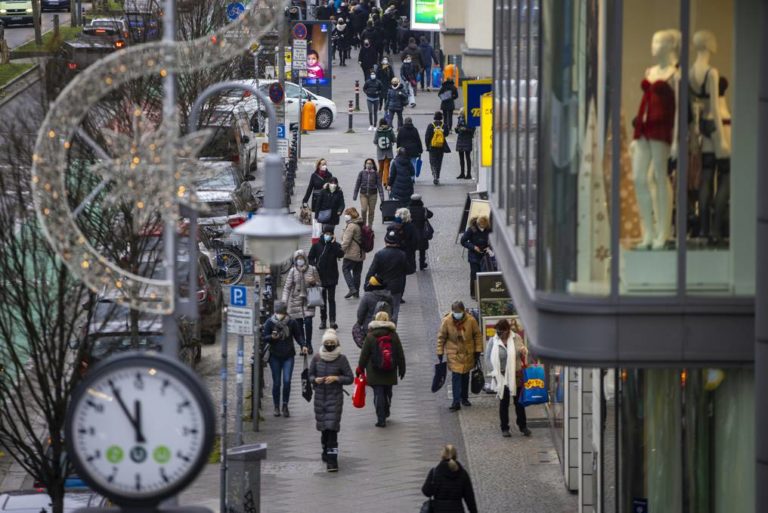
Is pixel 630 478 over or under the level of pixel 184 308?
under

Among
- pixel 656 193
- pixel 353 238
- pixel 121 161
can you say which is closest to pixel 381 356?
pixel 353 238

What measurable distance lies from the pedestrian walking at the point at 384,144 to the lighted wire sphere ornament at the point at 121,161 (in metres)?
29.0

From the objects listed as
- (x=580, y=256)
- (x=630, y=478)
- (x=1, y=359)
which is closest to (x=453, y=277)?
(x=1, y=359)

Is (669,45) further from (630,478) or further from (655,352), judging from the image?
(630,478)

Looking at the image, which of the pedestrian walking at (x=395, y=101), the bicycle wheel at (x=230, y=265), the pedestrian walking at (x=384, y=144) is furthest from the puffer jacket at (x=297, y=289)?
the pedestrian walking at (x=395, y=101)

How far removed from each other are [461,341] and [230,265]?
936 cm

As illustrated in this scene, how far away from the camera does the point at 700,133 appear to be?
535 inches

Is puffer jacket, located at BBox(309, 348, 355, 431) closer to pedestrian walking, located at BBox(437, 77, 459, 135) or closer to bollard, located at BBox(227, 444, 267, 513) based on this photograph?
bollard, located at BBox(227, 444, 267, 513)

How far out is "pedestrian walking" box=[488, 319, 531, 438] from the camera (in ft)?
76.8

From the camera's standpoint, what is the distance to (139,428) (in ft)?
31.1

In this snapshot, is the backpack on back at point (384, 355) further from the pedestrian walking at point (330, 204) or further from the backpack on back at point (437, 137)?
the backpack on back at point (437, 137)

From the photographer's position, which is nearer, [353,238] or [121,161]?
[121,161]

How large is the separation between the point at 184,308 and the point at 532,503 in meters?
9.99

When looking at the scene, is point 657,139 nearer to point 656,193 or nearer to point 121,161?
point 656,193
